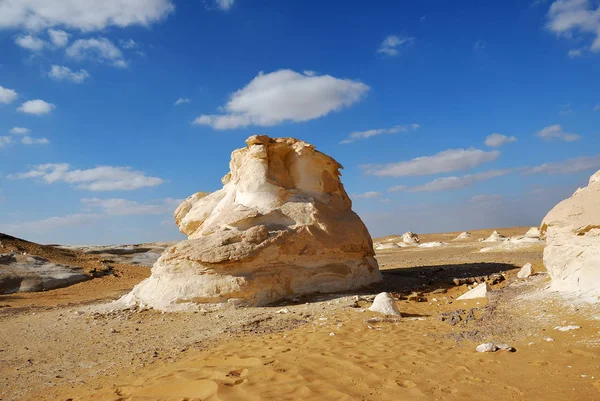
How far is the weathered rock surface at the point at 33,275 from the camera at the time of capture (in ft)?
54.8

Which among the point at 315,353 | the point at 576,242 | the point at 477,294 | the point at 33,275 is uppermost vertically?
the point at 576,242

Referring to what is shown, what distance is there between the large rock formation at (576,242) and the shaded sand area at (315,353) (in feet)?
1.62

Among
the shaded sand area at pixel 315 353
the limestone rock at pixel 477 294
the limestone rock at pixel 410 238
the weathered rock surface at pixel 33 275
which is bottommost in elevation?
the shaded sand area at pixel 315 353

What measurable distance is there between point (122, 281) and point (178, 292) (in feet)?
39.5

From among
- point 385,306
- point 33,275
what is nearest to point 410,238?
point 33,275

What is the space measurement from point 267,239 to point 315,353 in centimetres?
A: 463

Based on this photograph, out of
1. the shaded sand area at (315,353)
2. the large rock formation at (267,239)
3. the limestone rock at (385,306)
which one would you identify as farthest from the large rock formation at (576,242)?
A: the large rock formation at (267,239)

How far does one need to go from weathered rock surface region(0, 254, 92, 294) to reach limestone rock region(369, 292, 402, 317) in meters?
15.4

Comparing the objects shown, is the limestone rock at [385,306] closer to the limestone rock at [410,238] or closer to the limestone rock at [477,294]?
the limestone rock at [477,294]

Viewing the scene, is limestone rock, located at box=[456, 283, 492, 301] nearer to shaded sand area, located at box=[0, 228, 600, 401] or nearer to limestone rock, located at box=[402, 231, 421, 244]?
shaded sand area, located at box=[0, 228, 600, 401]

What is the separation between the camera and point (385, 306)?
25.0ft

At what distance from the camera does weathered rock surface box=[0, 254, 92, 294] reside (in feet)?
54.8

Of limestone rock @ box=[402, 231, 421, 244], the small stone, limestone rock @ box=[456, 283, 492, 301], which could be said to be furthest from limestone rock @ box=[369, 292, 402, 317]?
limestone rock @ box=[402, 231, 421, 244]

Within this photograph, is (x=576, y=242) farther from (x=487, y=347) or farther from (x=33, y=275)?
(x=33, y=275)
